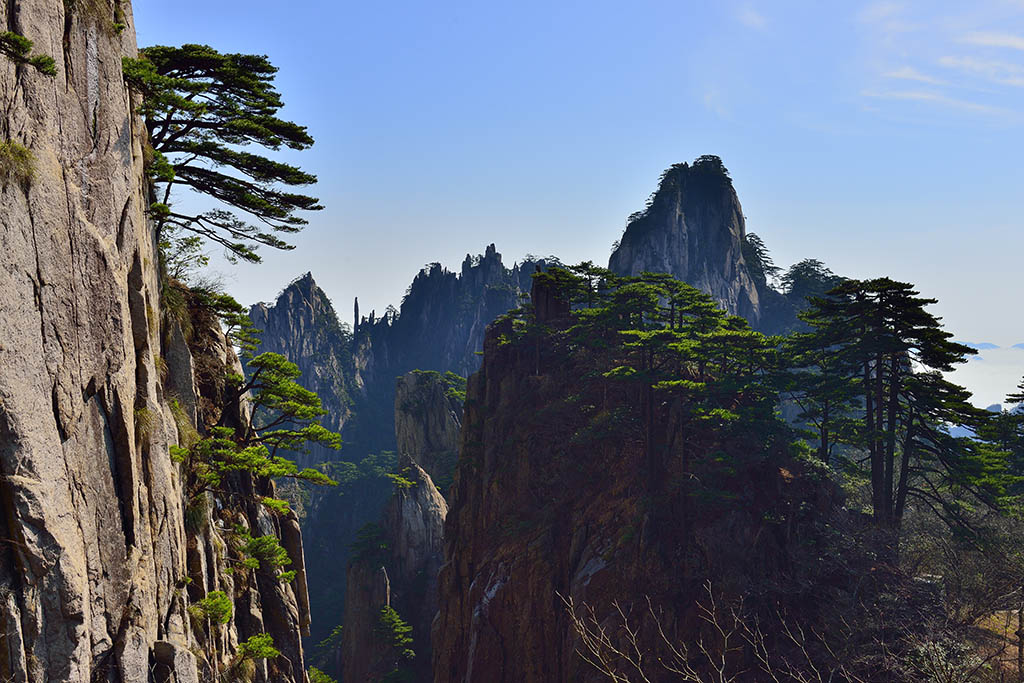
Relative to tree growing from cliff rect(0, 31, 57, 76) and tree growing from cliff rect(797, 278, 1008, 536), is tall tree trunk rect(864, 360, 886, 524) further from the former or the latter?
tree growing from cliff rect(0, 31, 57, 76)

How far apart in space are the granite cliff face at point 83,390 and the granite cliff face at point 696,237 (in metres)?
75.4

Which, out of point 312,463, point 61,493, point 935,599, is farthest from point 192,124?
point 312,463

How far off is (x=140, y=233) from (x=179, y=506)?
606cm

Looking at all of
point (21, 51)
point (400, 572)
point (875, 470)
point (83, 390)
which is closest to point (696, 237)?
point (400, 572)

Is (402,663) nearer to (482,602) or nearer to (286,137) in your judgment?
(482,602)

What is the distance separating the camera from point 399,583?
2227 inches

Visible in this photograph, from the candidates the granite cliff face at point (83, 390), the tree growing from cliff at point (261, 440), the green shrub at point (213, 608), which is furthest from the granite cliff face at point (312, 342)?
the granite cliff face at point (83, 390)

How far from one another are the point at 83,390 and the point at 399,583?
49.3 metres

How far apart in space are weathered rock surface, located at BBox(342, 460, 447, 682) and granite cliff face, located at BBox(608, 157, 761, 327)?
41.0m

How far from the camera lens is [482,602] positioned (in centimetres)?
3272

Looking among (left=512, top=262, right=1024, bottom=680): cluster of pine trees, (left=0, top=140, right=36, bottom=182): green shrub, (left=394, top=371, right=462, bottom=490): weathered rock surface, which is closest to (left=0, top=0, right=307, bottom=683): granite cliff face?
(left=0, top=140, right=36, bottom=182): green shrub

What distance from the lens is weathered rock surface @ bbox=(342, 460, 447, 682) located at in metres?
49.7

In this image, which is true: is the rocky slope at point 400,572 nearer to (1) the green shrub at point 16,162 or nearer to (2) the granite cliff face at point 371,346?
(2) the granite cliff face at point 371,346

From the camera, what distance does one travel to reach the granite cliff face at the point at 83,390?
9.31 m
